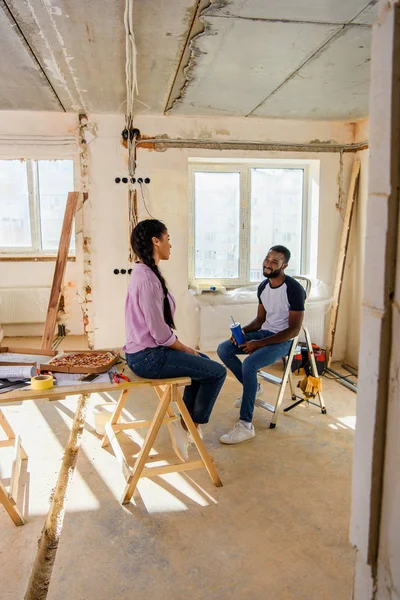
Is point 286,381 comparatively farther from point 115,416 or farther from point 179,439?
point 115,416

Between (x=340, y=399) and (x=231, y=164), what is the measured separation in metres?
2.65

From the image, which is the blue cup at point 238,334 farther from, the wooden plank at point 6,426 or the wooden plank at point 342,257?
the wooden plank at point 342,257

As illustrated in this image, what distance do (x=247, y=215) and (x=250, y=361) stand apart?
2270 mm

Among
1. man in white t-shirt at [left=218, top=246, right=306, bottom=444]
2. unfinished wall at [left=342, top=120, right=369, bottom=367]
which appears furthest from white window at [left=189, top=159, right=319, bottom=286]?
man in white t-shirt at [left=218, top=246, right=306, bottom=444]

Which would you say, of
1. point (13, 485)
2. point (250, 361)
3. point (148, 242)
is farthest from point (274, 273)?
point (13, 485)

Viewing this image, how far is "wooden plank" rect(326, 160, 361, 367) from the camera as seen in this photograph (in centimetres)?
470

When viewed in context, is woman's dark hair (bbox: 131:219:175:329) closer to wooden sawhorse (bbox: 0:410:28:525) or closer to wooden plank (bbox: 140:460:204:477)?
wooden plank (bbox: 140:460:204:477)

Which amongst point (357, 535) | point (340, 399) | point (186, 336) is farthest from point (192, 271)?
point (357, 535)

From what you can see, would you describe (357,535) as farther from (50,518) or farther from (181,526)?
(50,518)

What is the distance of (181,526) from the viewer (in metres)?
2.19

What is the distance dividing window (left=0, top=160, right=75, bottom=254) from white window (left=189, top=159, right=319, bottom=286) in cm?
185

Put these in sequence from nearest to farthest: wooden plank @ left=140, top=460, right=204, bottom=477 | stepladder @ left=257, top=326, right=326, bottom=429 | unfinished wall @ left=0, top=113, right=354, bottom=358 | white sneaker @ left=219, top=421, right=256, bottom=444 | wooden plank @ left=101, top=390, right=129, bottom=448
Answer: wooden plank @ left=140, top=460, right=204, bottom=477
wooden plank @ left=101, top=390, right=129, bottom=448
white sneaker @ left=219, top=421, right=256, bottom=444
stepladder @ left=257, top=326, right=326, bottom=429
unfinished wall @ left=0, top=113, right=354, bottom=358

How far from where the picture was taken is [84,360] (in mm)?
2598

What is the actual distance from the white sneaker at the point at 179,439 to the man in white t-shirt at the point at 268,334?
37 centimetres
